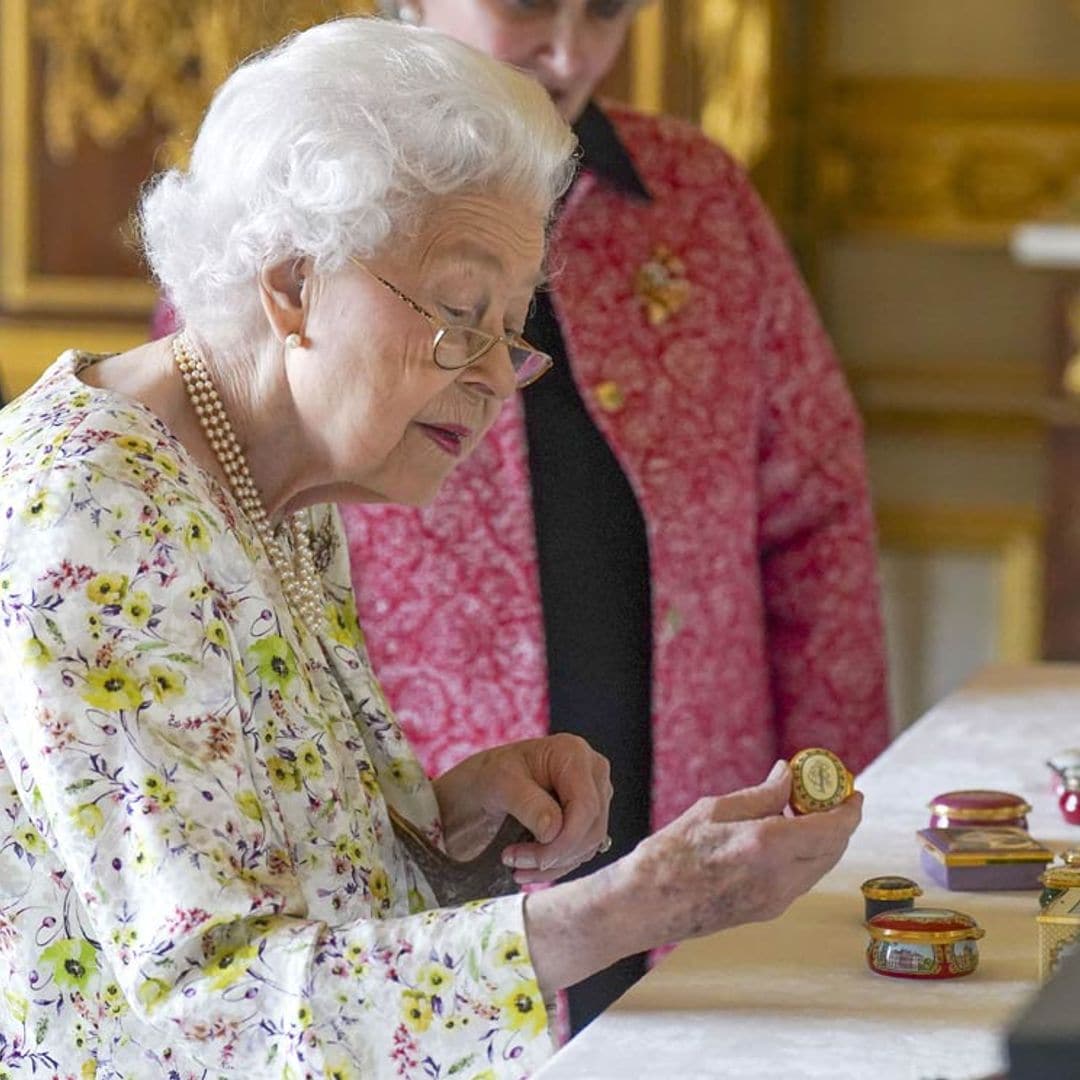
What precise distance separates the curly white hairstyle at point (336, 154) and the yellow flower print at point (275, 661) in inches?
8.9

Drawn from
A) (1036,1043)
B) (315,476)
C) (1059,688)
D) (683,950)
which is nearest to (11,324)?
(1059,688)

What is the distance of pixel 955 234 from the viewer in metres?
4.84

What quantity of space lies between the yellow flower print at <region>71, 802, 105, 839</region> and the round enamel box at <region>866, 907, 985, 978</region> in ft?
1.61

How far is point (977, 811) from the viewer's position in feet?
5.66

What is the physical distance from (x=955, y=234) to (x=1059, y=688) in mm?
2579

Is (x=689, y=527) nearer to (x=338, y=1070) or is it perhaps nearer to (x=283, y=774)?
(x=283, y=774)

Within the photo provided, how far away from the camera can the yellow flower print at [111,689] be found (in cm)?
131

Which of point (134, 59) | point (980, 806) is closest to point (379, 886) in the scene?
point (980, 806)

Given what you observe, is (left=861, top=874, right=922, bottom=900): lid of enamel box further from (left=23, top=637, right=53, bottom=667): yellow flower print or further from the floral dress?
(left=23, top=637, right=53, bottom=667): yellow flower print

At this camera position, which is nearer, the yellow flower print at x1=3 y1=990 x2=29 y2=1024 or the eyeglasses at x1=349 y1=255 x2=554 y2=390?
the yellow flower print at x1=3 y1=990 x2=29 y2=1024

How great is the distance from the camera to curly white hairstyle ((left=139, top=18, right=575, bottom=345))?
4.90 feet

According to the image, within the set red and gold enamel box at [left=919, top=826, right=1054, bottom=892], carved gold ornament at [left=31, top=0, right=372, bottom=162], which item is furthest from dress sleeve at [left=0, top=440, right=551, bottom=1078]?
carved gold ornament at [left=31, top=0, right=372, bottom=162]

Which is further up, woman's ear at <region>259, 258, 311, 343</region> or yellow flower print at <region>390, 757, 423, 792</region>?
woman's ear at <region>259, 258, 311, 343</region>

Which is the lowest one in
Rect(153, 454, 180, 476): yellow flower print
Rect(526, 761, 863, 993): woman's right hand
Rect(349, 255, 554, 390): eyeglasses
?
Rect(526, 761, 863, 993): woman's right hand
